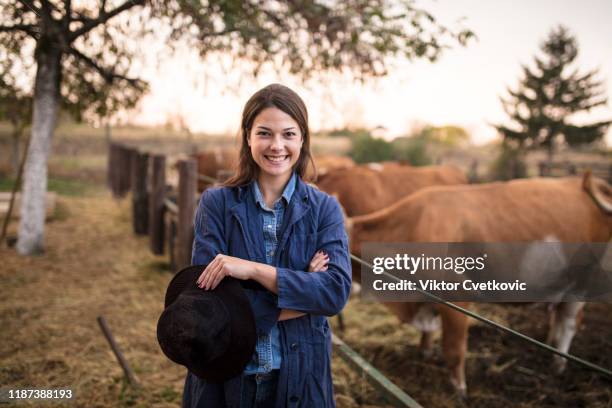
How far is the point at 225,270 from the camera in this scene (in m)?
1.36

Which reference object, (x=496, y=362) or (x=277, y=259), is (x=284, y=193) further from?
(x=496, y=362)

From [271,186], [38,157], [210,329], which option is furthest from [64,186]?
[210,329]

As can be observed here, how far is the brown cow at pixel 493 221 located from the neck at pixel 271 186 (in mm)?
1987

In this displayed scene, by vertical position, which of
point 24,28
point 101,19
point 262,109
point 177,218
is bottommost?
point 177,218

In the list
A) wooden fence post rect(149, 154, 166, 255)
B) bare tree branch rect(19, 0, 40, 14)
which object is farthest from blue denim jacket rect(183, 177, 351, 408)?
wooden fence post rect(149, 154, 166, 255)

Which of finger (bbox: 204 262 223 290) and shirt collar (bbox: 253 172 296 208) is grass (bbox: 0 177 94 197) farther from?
finger (bbox: 204 262 223 290)

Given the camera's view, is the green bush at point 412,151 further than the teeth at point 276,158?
Yes

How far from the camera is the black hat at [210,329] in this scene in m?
1.26

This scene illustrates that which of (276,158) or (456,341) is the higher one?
(276,158)

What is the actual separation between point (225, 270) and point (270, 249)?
215mm

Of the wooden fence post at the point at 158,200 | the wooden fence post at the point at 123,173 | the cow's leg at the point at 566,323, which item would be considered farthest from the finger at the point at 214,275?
the wooden fence post at the point at 123,173

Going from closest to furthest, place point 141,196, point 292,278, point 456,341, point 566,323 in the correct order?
point 292,278, point 456,341, point 566,323, point 141,196

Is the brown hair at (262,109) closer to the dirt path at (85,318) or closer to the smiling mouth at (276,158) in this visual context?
the smiling mouth at (276,158)

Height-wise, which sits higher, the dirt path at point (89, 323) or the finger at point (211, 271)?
the finger at point (211, 271)
